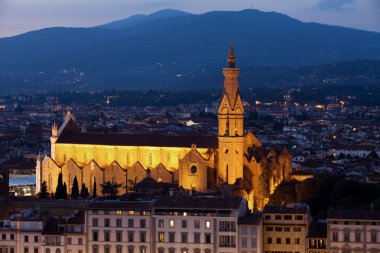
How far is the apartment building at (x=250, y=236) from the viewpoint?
1490 inches

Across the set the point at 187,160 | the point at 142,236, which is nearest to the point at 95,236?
the point at 142,236

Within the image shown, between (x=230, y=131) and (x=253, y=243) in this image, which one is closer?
(x=253, y=243)

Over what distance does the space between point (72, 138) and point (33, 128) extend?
4085cm

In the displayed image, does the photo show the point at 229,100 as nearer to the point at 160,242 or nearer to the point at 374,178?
the point at 374,178

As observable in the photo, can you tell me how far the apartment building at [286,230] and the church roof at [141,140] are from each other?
15.9 metres

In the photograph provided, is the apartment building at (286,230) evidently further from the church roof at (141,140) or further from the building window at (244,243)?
the church roof at (141,140)

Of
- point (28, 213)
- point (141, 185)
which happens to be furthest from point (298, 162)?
point (28, 213)

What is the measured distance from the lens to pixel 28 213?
41062 millimetres

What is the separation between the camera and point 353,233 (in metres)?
36.9

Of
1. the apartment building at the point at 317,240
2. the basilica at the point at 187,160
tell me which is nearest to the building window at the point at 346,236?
the apartment building at the point at 317,240

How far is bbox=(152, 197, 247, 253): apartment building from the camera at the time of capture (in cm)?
3841

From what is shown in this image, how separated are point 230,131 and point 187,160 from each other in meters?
2.18

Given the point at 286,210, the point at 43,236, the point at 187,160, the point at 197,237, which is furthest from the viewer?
the point at 187,160

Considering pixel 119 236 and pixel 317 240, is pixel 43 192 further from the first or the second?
pixel 317 240
